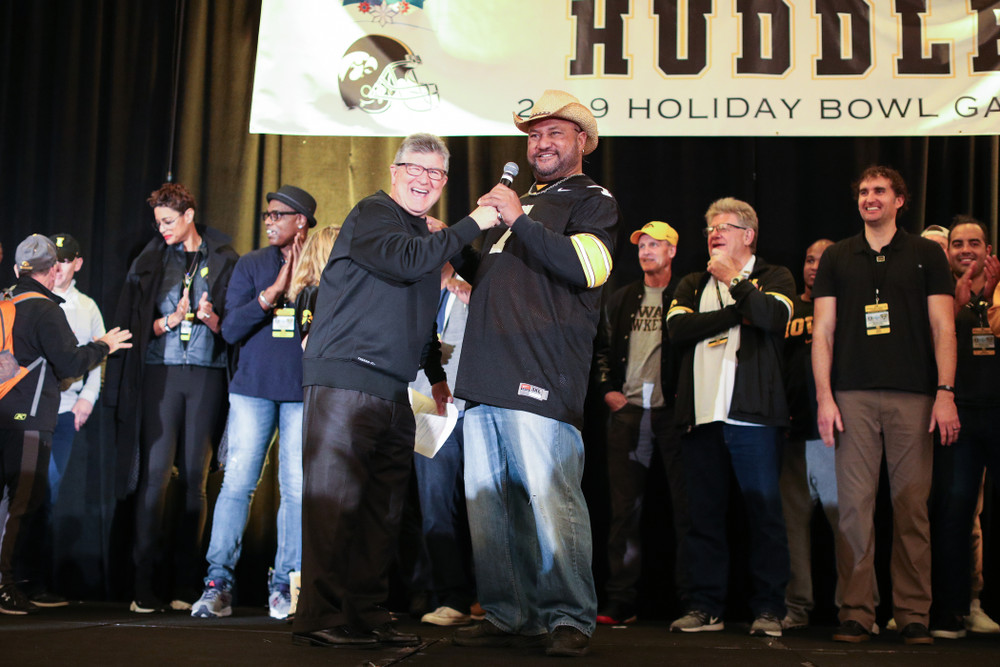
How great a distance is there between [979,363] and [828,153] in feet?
4.62

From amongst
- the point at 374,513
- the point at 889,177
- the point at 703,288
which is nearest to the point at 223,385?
the point at 374,513

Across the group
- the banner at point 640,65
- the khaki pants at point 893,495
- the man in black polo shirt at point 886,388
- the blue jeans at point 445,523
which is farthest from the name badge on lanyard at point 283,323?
the khaki pants at point 893,495

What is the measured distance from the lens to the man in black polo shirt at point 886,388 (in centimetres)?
347

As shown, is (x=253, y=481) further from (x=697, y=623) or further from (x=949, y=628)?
(x=949, y=628)

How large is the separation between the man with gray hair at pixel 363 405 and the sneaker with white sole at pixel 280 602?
42.7 inches

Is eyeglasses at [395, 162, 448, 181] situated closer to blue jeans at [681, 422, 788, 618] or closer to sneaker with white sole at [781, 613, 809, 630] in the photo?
blue jeans at [681, 422, 788, 618]

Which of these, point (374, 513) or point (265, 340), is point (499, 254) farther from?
point (265, 340)

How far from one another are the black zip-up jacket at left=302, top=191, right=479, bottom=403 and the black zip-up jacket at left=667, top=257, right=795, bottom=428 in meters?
1.42

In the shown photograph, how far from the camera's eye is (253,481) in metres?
3.94

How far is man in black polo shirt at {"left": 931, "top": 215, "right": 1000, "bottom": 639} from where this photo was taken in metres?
3.74

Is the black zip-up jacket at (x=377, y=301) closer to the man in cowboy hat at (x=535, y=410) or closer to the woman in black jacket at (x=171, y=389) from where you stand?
the man in cowboy hat at (x=535, y=410)

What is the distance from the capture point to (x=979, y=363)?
3.87m

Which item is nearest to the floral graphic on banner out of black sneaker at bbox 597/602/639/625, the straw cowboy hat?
the straw cowboy hat

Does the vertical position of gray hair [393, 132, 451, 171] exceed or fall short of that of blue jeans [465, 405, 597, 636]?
it exceeds it
